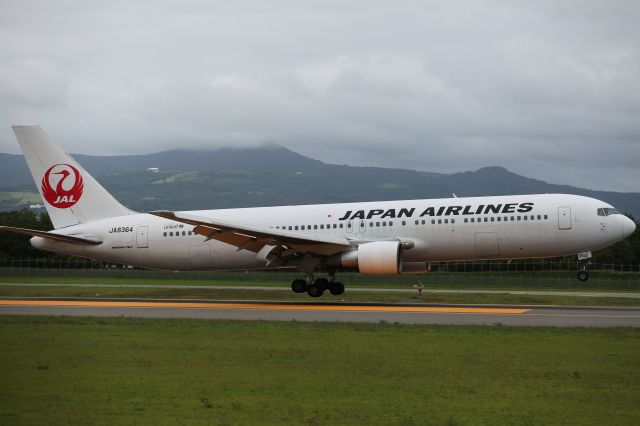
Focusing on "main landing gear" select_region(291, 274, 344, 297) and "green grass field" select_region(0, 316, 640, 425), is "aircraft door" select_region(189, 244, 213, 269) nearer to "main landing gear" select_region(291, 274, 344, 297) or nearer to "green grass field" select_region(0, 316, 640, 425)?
"main landing gear" select_region(291, 274, 344, 297)

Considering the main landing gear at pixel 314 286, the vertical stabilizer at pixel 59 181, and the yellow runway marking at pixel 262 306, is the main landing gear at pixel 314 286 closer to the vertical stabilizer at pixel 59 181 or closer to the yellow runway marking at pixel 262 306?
the yellow runway marking at pixel 262 306

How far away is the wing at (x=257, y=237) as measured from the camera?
121ft

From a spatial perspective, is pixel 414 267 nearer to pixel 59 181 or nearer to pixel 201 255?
pixel 201 255

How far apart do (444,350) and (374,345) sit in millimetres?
1898

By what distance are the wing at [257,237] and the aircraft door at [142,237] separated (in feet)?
19.4

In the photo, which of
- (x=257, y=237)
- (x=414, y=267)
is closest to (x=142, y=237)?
(x=257, y=237)

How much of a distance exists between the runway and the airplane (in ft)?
8.56

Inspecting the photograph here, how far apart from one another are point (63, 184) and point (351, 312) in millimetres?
19545

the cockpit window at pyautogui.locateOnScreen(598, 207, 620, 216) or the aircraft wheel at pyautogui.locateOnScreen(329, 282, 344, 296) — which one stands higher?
the cockpit window at pyautogui.locateOnScreen(598, 207, 620, 216)

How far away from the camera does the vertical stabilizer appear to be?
44.4 metres

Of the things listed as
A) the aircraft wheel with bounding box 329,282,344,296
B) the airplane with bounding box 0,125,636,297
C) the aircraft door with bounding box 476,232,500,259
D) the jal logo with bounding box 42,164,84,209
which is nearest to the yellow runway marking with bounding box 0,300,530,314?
the airplane with bounding box 0,125,636,297

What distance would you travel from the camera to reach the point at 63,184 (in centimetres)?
4441

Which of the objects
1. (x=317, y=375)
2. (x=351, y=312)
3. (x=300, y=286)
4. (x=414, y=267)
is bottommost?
(x=317, y=375)

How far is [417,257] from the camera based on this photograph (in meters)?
39.9
